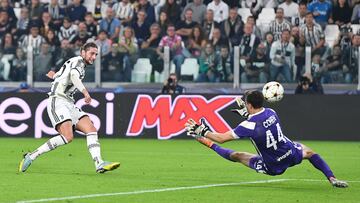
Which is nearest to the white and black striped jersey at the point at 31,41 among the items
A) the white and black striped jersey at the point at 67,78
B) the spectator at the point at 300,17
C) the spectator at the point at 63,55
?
the spectator at the point at 63,55

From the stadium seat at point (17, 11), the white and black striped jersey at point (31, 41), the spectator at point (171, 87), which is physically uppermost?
the stadium seat at point (17, 11)

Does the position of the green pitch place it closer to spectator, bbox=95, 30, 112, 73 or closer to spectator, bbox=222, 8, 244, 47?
spectator, bbox=95, 30, 112, 73

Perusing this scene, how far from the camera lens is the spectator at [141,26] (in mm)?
27078

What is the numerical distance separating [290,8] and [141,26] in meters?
3.86

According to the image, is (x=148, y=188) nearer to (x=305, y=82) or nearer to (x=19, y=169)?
(x=19, y=169)

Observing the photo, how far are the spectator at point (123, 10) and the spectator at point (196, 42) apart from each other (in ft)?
6.89

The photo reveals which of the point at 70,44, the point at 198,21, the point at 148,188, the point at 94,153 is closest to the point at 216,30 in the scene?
the point at 198,21

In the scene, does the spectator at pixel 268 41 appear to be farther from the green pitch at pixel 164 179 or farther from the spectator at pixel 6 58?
the spectator at pixel 6 58

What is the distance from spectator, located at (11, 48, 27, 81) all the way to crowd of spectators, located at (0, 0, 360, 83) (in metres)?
0.02

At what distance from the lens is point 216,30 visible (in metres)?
26.4

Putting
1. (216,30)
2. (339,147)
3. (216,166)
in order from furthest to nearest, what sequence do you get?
(216,30), (339,147), (216,166)

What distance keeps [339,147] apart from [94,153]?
28.7 ft

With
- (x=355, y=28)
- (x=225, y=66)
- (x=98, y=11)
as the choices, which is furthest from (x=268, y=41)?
(x=98, y=11)

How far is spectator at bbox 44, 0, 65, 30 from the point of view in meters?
27.9
